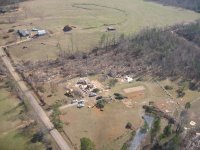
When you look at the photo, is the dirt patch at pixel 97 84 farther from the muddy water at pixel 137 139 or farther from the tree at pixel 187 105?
the tree at pixel 187 105

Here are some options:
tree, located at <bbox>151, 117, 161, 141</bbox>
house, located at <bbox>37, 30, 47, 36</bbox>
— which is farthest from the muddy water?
house, located at <bbox>37, 30, 47, 36</bbox>

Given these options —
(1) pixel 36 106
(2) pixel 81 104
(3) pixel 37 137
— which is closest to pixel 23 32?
(1) pixel 36 106

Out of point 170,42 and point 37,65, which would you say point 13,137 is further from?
point 170,42

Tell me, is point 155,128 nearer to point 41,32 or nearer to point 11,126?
point 11,126

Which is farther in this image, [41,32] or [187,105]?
[41,32]

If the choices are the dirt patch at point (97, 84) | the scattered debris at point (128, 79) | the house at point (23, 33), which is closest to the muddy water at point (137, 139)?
the dirt patch at point (97, 84)

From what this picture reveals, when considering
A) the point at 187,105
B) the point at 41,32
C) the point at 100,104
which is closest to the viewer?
the point at 187,105

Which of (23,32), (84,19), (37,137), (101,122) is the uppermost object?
(23,32)
